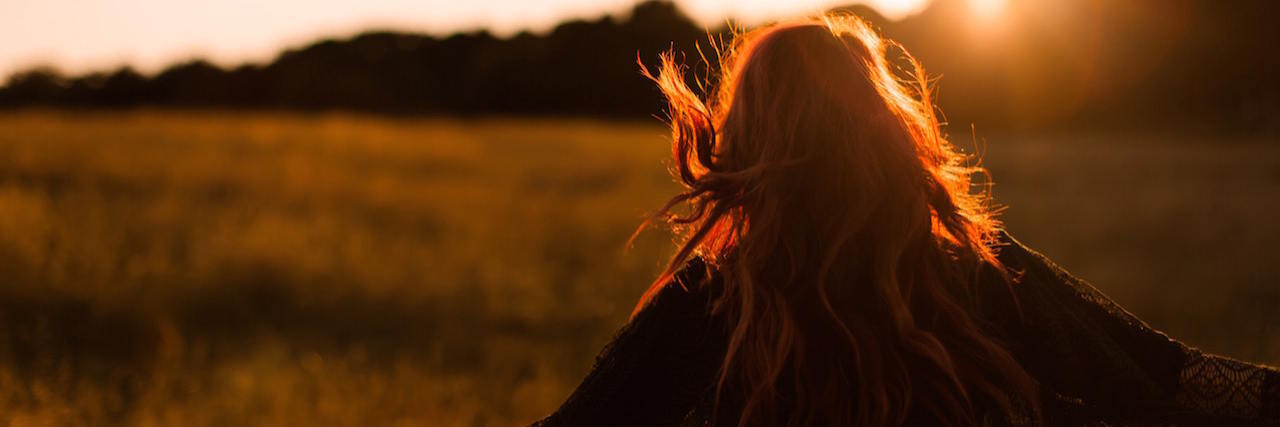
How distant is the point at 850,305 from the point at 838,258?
3.9 inches

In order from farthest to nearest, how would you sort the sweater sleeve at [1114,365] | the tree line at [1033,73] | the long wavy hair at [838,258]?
the tree line at [1033,73], the sweater sleeve at [1114,365], the long wavy hair at [838,258]

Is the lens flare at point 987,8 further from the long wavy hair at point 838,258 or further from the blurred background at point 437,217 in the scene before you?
the long wavy hair at point 838,258

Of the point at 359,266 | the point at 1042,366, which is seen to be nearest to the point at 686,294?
the point at 1042,366

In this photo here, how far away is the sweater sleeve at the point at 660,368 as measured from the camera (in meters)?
1.97

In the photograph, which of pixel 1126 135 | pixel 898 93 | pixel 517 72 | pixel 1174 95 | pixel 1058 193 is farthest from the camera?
pixel 517 72

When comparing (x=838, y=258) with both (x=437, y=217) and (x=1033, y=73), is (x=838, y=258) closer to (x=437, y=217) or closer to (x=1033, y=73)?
(x=437, y=217)

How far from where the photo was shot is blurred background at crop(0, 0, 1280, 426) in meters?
5.10

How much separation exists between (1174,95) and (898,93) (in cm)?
2454

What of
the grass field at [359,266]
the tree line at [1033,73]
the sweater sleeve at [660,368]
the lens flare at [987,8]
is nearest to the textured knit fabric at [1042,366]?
the sweater sleeve at [660,368]

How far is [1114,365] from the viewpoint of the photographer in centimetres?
207

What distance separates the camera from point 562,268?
8062mm

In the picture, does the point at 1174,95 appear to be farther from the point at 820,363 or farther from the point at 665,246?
the point at 820,363

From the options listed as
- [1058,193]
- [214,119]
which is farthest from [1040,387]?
[214,119]

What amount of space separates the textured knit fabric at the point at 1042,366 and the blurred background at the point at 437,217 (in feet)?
3.05
